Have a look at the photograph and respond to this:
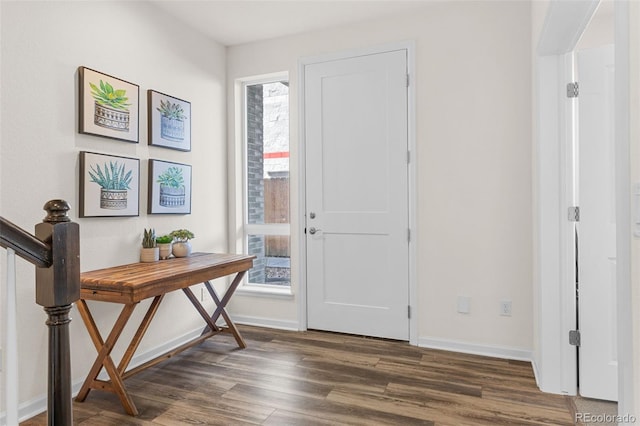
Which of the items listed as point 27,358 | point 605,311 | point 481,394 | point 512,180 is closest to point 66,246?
point 27,358

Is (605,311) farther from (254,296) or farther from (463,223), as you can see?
(254,296)

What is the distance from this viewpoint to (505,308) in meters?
2.90

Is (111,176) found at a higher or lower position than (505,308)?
higher

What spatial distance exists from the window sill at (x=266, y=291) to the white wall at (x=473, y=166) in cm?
125

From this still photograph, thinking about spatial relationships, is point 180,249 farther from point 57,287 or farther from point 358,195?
point 57,287

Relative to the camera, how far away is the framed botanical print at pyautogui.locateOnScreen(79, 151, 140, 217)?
2.43 metres

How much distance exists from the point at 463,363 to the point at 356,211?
1421 mm

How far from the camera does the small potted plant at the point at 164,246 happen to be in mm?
2959

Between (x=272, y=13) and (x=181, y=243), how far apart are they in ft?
6.51

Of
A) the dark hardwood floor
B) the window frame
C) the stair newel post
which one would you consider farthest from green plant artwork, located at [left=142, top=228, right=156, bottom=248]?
the stair newel post

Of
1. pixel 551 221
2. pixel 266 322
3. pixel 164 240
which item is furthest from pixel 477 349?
pixel 164 240

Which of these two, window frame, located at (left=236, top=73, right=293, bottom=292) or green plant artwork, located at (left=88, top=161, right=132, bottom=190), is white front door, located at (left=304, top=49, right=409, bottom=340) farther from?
green plant artwork, located at (left=88, top=161, right=132, bottom=190)
